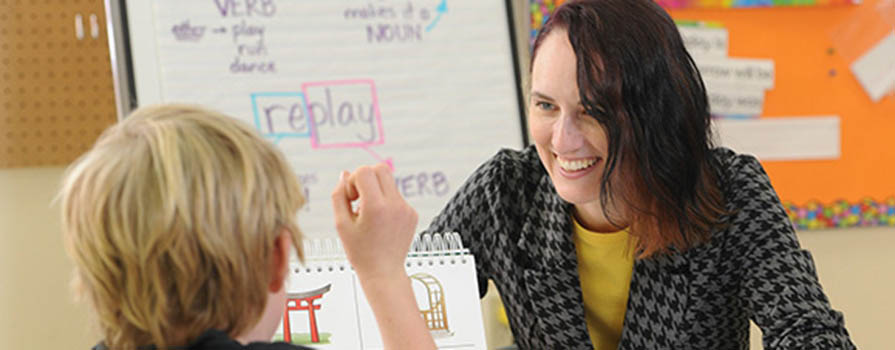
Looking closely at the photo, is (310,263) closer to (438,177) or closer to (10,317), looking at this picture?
(438,177)

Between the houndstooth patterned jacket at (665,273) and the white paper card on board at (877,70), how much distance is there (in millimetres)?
1101

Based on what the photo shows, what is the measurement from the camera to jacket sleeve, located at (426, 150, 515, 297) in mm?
1286

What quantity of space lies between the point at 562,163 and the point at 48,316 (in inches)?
51.9

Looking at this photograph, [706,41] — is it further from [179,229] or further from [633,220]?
[179,229]

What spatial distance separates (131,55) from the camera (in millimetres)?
1688

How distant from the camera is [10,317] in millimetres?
1895

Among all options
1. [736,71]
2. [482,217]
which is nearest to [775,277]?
[482,217]

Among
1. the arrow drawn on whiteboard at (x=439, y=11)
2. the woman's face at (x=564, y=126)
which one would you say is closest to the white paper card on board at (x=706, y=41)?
the arrow drawn on whiteboard at (x=439, y=11)

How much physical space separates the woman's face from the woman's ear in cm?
53

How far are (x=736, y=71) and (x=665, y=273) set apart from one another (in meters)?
1.06

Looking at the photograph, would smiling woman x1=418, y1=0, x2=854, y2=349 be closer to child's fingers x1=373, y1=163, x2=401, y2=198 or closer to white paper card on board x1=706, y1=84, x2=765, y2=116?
child's fingers x1=373, y1=163, x2=401, y2=198

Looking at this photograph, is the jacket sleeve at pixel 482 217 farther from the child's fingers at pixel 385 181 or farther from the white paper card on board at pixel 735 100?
the white paper card on board at pixel 735 100

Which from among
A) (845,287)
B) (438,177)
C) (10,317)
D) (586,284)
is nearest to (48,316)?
(10,317)

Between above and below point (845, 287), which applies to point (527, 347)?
above
